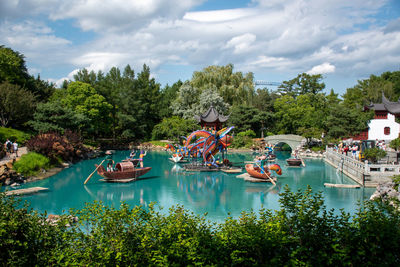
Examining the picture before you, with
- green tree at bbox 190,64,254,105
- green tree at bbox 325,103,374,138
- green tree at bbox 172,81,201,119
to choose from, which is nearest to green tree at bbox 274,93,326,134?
green tree at bbox 190,64,254,105

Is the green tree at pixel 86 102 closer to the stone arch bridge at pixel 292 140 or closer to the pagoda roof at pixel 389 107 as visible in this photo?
the stone arch bridge at pixel 292 140

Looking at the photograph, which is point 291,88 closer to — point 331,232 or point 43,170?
point 43,170

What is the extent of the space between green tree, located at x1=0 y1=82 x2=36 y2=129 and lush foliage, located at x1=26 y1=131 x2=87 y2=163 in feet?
14.3

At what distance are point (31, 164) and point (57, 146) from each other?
328 centimetres

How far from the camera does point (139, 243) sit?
4.66m

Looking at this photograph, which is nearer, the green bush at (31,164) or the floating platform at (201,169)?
the green bush at (31,164)

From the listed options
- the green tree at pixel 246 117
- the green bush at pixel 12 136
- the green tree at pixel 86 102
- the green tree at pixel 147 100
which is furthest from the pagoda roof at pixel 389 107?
the green bush at pixel 12 136

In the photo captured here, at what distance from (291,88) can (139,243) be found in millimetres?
41206

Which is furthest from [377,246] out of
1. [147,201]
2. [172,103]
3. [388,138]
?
[172,103]

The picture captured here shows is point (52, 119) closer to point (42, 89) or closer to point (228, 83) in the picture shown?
point (42, 89)

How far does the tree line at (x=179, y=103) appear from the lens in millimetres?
27547

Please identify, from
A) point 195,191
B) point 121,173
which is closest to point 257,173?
point 195,191

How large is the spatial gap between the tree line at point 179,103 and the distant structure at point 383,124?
0.87 metres

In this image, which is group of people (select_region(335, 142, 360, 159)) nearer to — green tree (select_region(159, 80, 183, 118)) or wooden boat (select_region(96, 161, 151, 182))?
wooden boat (select_region(96, 161, 151, 182))
